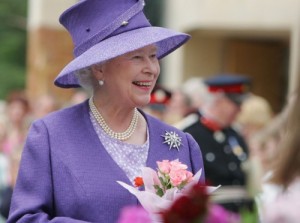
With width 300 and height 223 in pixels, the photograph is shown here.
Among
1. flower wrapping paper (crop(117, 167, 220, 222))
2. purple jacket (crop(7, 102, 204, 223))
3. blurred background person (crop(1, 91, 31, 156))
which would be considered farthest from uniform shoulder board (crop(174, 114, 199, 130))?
flower wrapping paper (crop(117, 167, 220, 222))

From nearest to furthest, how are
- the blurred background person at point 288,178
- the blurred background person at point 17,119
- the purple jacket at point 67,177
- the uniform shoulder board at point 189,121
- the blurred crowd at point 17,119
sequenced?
the blurred background person at point 288,178, the purple jacket at point 67,177, the uniform shoulder board at point 189,121, the blurred crowd at point 17,119, the blurred background person at point 17,119

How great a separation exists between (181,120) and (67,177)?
4.83 metres

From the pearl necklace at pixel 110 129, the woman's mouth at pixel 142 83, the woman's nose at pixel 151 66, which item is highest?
the woman's nose at pixel 151 66

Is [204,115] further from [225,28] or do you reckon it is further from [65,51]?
[65,51]

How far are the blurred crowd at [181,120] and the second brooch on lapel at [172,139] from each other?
7.11 ft

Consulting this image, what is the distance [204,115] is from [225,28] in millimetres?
5798

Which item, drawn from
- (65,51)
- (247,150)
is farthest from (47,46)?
(247,150)

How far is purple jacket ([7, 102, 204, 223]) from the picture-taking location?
362 centimetres

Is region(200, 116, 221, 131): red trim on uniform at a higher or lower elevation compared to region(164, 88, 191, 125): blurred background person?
lower

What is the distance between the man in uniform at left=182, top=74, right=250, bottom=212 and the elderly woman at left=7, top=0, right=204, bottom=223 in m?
2.91

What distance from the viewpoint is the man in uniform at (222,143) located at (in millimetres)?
7074

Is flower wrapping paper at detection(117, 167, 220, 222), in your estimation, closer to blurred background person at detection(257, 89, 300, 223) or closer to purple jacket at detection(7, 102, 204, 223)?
purple jacket at detection(7, 102, 204, 223)

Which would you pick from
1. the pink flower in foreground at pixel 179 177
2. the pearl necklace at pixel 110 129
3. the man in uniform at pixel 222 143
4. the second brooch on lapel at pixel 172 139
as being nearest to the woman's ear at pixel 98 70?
the pearl necklace at pixel 110 129

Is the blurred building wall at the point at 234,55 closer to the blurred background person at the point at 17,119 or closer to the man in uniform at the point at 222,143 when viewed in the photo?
the blurred background person at the point at 17,119
